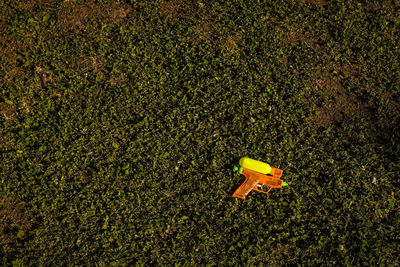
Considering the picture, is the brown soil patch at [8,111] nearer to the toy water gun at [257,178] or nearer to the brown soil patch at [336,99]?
the toy water gun at [257,178]

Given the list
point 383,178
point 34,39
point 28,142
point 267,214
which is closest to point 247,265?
point 267,214

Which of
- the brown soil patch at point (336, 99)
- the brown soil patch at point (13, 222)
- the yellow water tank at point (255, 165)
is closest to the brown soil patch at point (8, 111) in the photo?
the brown soil patch at point (13, 222)

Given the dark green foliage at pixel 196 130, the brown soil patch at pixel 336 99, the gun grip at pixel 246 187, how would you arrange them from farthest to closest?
the brown soil patch at pixel 336 99 → the gun grip at pixel 246 187 → the dark green foliage at pixel 196 130

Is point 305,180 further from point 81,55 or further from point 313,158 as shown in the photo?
point 81,55

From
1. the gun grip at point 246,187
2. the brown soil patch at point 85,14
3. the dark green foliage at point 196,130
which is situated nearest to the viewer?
the dark green foliage at point 196,130

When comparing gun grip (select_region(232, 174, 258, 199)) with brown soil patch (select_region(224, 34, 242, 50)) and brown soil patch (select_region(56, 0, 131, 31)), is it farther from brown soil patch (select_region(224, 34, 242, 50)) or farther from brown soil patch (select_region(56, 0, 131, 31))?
brown soil patch (select_region(56, 0, 131, 31))

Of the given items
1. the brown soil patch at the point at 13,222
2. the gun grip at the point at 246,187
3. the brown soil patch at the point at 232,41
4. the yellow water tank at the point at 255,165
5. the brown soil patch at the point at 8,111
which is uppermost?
the brown soil patch at the point at 232,41
